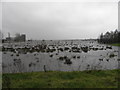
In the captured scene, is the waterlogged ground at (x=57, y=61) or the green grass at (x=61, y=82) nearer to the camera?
the green grass at (x=61, y=82)

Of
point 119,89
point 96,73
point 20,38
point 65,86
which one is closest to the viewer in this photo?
point 119,89

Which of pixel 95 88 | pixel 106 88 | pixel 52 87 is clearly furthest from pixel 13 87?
pixel 106 88

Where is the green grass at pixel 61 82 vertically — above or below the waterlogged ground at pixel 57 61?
above

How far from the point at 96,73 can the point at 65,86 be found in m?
3.91

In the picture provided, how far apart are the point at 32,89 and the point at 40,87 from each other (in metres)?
0.40

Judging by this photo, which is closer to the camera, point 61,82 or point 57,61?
point 61,82

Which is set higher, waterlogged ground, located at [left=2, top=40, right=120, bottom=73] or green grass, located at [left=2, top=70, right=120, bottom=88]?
green grass, located at [left=2, top=70, right=120, bottom=88]

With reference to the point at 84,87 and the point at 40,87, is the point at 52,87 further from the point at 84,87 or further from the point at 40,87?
the point at 84,87

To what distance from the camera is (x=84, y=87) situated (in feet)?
22.0

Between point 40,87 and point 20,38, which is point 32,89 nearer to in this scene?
point 40,87

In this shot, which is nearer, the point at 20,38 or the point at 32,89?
the point at 32,89

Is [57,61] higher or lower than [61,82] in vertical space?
lower

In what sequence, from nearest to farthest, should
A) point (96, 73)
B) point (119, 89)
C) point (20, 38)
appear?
point (119, 89), point (96, 73), point (20, 38)

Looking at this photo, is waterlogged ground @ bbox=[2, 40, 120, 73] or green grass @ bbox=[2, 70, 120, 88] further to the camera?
waterlogged ground @ bbox=[2, 40, 120, 73]
